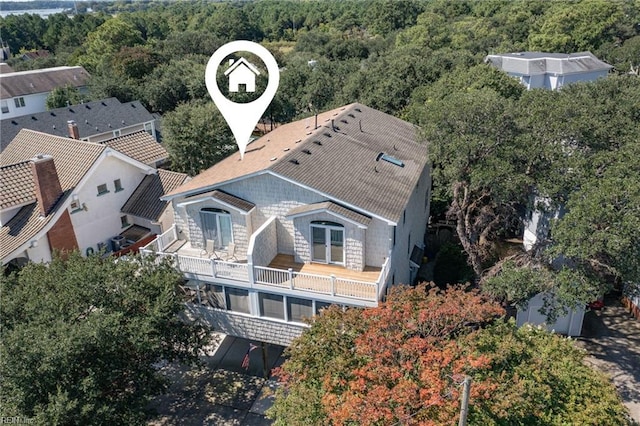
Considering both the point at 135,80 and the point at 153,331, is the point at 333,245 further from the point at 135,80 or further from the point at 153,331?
the point at 135,80

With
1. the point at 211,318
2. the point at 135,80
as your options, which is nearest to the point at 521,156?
the point at 211,318

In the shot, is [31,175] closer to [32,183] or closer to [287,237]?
[32,183]

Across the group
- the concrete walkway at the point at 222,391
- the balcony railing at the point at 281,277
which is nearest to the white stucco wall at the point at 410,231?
the balcony railing at the point at 281,277

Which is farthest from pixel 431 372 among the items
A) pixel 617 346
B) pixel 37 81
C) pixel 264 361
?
pixel 37 81

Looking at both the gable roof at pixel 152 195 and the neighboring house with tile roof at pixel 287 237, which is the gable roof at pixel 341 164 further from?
the gable roof at pixel 152 195

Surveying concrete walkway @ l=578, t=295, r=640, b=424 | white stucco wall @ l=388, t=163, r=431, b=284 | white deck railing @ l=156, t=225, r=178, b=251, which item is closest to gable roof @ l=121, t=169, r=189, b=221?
white deck railing @ l=156, t=225, r=178, b=251

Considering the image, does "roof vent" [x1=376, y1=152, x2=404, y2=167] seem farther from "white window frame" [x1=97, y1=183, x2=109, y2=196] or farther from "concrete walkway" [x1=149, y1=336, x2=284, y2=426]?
"white window frame" [x1=97, y1=183, x2=109, y2=196]
